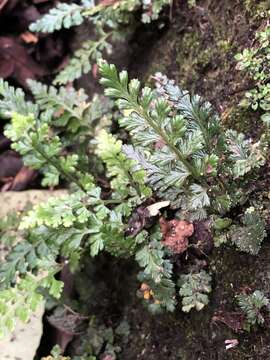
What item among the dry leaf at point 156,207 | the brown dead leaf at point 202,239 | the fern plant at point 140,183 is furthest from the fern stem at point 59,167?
the brown dead leaf at point 202,239

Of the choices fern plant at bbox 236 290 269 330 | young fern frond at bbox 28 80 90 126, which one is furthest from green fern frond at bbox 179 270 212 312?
young fern frond at bbox 28 80 90 126

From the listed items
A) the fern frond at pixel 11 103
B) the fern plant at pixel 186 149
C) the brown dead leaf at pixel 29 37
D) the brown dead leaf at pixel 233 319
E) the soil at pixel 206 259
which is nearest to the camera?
the fern plant at pixel 186 149

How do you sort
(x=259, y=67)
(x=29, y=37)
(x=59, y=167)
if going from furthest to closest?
(x=29, y=37), (x=59, y=167), (x=259, y=67)

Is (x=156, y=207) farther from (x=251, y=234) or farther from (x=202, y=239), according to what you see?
(x=251, y=234)

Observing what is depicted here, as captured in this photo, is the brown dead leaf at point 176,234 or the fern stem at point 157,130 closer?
the fern stem at point 157,130

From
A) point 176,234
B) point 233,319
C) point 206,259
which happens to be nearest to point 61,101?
point 176,234

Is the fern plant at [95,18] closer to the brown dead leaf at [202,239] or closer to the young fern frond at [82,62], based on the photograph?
the young fern frond at [82,62]

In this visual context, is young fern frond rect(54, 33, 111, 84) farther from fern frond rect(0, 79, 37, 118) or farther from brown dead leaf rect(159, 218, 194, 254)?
brown dead leaf rect(159, 218, 194, 254)

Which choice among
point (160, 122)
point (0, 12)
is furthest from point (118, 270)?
point (0, 12)
